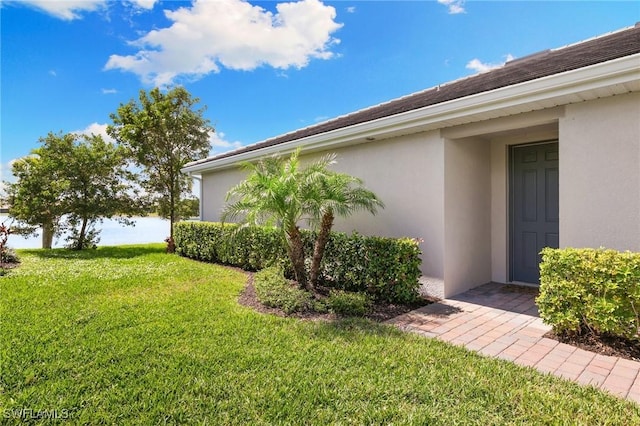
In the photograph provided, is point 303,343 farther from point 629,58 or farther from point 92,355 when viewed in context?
point 629,58

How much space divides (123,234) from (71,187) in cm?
314

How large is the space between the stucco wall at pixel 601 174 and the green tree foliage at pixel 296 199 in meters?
3.14

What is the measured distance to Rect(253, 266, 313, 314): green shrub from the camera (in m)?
5.41

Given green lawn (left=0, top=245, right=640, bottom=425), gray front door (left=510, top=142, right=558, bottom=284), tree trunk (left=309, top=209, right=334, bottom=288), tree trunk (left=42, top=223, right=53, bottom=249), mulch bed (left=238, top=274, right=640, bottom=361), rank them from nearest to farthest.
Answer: green lawn (left=0, top=245, right=640, bottom=425), mulch bed (left=238, top=274, right=640, bottom=361), tree trunk (left=309, top=209, right=334, bottom=288), gray front door (left=510, top=142, right=558, bottom=284), tree trunk (left=42, top=223, right=53, bottom=249)

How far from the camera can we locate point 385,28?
9.69m

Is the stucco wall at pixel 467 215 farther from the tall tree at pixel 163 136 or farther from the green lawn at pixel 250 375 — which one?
the tall tree at pixel 163 136

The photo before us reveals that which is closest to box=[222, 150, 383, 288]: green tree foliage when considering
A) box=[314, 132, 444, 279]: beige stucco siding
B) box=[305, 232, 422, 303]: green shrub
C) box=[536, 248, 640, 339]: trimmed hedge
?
box=[305, 232, 422, 303]: green shrub

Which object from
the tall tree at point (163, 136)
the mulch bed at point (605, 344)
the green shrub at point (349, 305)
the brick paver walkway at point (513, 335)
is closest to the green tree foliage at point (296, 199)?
the green shrub at point (349, 305)

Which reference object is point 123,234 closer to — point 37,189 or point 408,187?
point 37,189

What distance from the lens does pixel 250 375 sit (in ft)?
10.7

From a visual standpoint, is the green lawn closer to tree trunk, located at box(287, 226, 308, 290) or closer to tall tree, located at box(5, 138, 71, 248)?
tree trunk, located at box(287, 226, 308, 290)

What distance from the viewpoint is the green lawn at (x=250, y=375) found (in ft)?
8.72

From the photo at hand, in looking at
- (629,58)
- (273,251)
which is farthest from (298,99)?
(629,58)

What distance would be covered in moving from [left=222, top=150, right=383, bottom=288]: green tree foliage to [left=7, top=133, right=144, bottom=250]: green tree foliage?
34.4 ft
